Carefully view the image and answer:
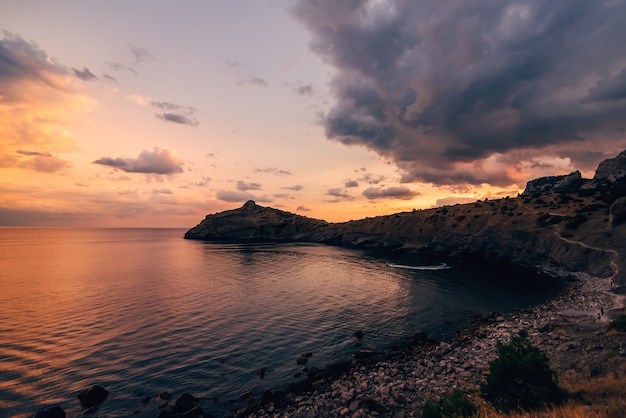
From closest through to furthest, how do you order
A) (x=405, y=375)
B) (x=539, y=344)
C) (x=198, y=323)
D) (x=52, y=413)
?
(x=52, y=413)
(x=405, y=375)
(x=539, y=344)
(x=198, y=323)

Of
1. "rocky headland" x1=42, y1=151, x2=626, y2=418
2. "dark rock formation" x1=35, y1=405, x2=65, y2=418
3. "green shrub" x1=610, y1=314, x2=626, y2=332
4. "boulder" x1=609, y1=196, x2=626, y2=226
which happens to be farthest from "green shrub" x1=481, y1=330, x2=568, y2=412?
"boulder" x1=609, y1=196, x2=626, y2=226

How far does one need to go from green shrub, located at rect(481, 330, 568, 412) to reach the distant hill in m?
50.3

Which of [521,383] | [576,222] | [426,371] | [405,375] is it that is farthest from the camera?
[576,222]

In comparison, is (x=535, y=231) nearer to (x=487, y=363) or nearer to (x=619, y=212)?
(x=619, y=212)

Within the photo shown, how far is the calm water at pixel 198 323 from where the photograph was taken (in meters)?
24.0

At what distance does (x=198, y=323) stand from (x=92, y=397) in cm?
1671

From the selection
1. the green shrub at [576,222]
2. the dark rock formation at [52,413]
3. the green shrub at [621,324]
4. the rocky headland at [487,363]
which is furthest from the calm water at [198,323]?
the green shrub at [576,222]

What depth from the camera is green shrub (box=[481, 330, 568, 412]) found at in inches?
499

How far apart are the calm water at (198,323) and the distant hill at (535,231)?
15857 mm

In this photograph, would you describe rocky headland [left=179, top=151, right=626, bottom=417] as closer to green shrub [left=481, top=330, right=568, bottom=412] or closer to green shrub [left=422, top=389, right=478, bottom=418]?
green shrub [left=481, top=330, right=568, bottom=412]

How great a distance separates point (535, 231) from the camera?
3381 inches

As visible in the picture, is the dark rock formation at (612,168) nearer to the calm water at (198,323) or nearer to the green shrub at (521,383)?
the calm water at (198,323)

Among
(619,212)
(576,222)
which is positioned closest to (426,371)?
(619,212)

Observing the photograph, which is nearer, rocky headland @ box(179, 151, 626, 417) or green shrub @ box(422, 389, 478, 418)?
green shrub @ box(422, 389, 478, 418)
